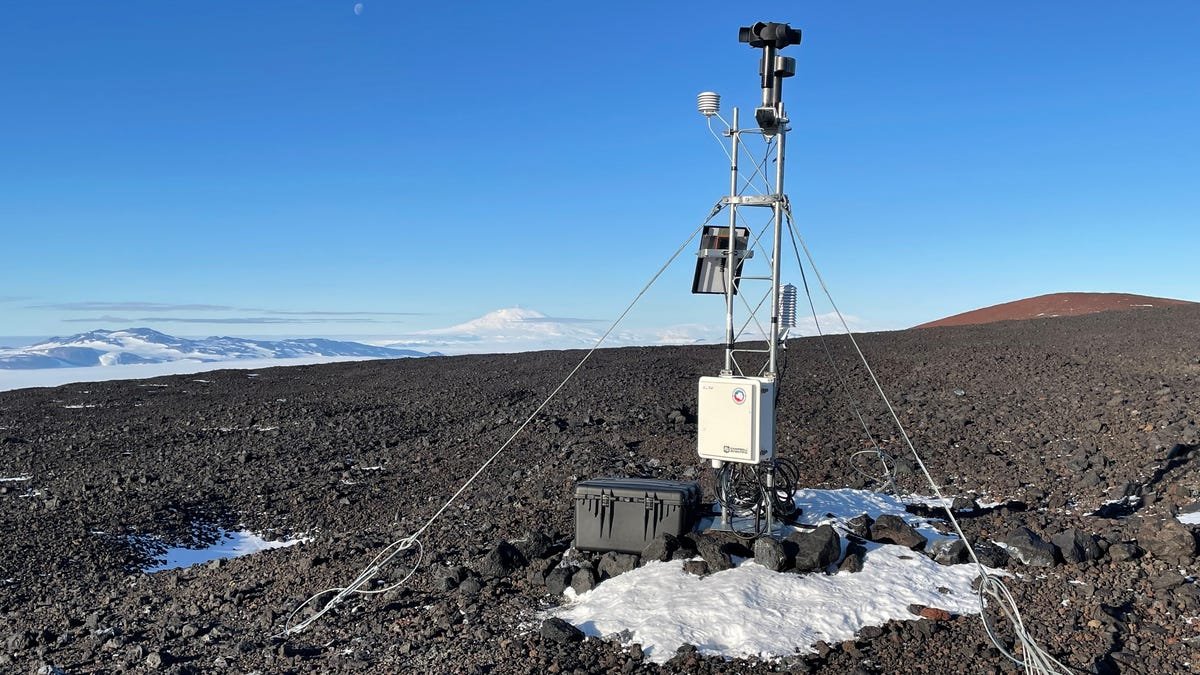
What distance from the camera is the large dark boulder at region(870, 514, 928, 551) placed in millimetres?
6957

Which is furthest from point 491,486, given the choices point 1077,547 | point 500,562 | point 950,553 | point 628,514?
point 1077,547

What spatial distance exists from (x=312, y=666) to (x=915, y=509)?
5570 mm

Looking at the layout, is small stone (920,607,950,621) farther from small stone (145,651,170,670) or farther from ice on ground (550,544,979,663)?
small stone (145,651,170,670)

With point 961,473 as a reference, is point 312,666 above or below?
below

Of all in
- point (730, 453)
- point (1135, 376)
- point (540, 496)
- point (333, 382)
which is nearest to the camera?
point (730, 453)

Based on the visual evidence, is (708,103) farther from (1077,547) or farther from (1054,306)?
(1054,306)

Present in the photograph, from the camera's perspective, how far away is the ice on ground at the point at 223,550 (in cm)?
834

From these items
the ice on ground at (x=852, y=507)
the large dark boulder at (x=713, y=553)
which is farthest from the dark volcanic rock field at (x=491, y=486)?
the large dark boulder at (x=713, y=553)

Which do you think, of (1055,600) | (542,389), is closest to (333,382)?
(542,389)

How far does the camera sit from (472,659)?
217 inches

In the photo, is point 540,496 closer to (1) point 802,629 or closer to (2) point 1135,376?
(1) point 802,629

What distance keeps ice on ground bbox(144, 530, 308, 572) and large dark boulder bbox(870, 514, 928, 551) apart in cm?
547

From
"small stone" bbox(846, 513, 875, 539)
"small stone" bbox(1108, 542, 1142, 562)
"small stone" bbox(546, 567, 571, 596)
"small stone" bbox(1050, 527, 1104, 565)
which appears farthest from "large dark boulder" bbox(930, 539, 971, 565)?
"small stone" bbox(546, 567, 571, 596)

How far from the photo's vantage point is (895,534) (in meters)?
7.06
